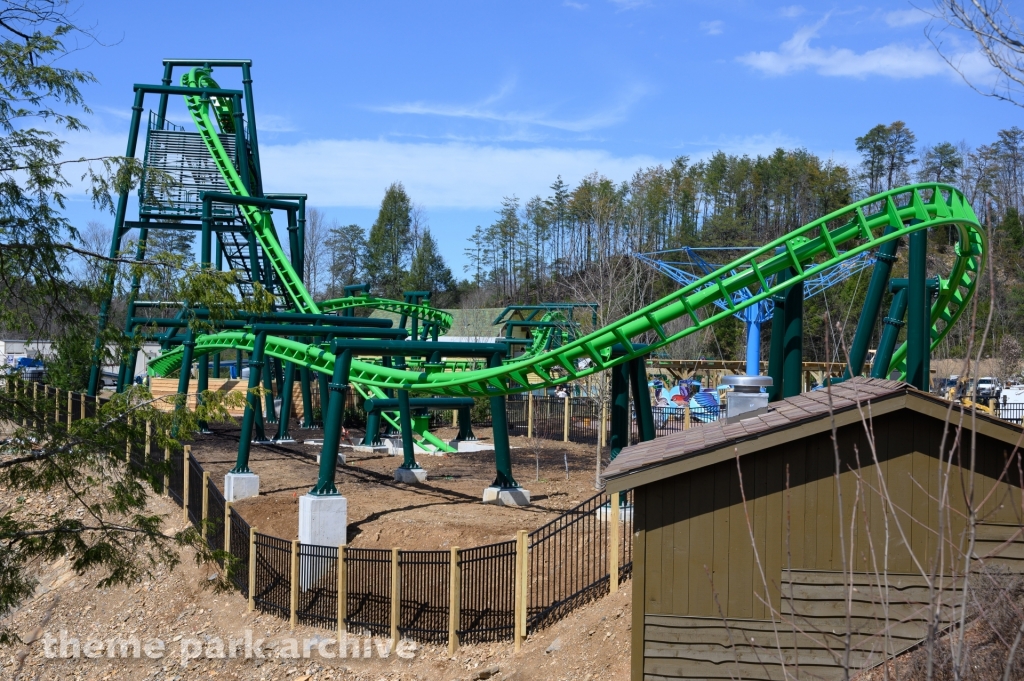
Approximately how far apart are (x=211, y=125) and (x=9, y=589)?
73.0 ft

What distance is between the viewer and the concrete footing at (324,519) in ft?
44.9

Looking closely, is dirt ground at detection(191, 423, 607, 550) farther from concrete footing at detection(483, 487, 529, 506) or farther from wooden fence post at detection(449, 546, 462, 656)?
wooden fence post at detection(449, 546, 462, 656)

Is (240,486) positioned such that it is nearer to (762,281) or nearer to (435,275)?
(762,281)

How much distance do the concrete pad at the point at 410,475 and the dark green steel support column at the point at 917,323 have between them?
9.79m

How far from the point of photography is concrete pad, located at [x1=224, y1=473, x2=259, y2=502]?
1648 centimetres

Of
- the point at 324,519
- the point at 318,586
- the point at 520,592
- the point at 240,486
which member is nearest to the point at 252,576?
the point at 318,586

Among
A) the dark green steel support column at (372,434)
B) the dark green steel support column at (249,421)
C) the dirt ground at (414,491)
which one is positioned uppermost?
the dark green steel support column at (249,421)

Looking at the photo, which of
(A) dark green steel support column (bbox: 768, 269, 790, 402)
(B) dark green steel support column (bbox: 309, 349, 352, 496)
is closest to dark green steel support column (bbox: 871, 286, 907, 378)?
(A) dark green steel support column (bbox: 768, 269, 790, 402)

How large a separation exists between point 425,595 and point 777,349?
5.97 m

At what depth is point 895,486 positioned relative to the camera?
25.0 ft

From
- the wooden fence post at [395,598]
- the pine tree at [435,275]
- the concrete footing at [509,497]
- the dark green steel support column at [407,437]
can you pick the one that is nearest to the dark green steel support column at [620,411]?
the concrete footing at [509,497]

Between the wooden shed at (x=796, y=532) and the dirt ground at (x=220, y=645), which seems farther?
the dirt ground at (x=220, y=645)

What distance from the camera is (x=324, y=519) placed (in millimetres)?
13734

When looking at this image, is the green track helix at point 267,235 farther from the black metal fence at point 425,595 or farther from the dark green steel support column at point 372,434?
the black metal fence at point 425,595
